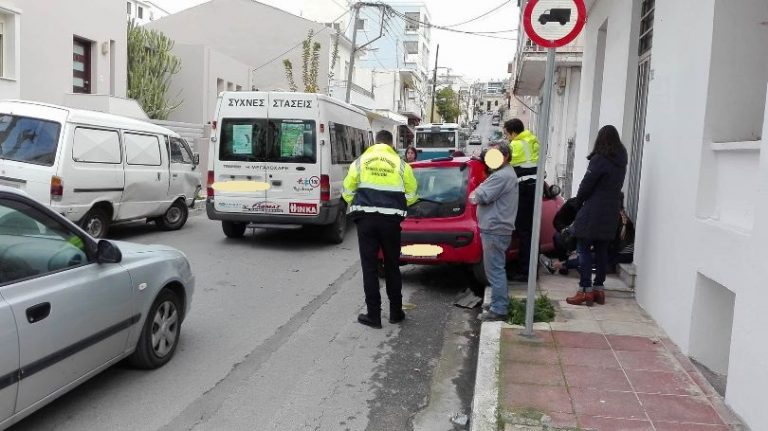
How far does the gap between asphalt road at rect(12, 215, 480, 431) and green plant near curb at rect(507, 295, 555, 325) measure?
1.37ft

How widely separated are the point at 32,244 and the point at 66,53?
1448cm

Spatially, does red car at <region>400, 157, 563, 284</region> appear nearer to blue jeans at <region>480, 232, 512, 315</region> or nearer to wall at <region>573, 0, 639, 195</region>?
blue jeans at <region>480, 232, 512, 315</region>

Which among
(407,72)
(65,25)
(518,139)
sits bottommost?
(518,139)

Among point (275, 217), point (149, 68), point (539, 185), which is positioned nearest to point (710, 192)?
point (539, 185)

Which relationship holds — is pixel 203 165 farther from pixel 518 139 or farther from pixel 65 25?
pixel 518 139

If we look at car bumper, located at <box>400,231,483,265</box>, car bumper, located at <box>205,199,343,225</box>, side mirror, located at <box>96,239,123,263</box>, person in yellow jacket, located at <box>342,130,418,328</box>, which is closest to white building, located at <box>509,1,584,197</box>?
car bumper, located at <box>205,199,343,225</box>

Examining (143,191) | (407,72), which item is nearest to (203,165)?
(143,191)

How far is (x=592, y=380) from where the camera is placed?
4.28 meters

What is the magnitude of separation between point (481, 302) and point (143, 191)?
20.8ft

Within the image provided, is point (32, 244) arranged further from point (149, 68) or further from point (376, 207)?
point (149, 68)

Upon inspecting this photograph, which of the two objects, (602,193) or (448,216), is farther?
(448,216)

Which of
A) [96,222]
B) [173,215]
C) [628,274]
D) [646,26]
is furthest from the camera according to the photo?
[173,215]

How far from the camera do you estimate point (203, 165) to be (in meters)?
19.8

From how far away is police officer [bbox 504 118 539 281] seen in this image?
23.6 ft
